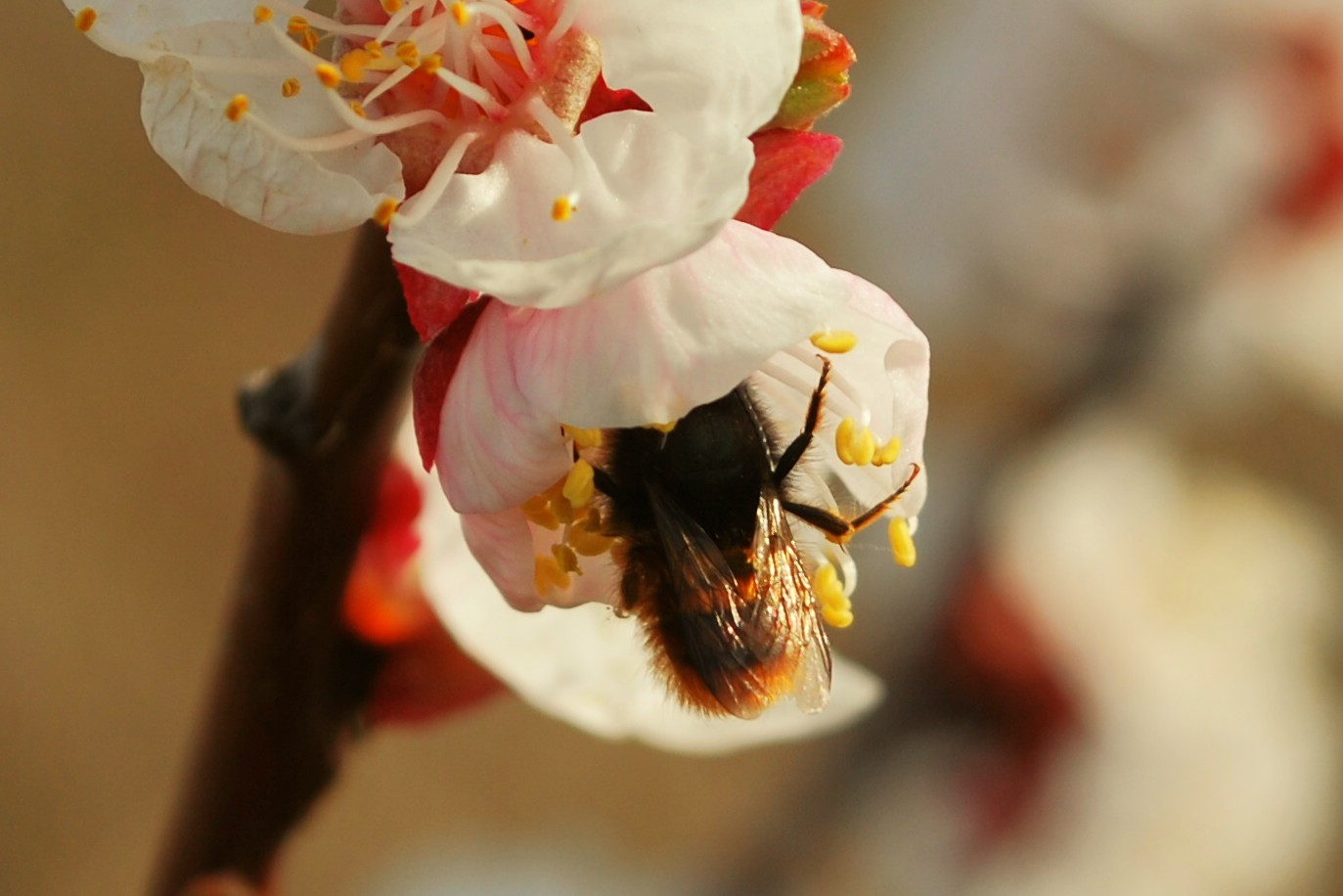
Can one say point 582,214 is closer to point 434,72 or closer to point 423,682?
point 434,72

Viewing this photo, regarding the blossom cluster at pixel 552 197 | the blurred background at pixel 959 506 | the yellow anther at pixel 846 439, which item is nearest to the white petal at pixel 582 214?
the blossom cluster at pixel 552 197

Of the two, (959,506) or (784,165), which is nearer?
(784,165)

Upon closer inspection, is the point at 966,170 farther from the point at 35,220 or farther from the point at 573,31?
the point at 573,31

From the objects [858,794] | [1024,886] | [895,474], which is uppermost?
[895,474]

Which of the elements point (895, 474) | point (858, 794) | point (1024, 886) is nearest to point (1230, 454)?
point (1024, 886)

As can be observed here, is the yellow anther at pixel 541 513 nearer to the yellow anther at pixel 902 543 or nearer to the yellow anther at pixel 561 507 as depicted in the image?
the yellow anther at pixel 561 507

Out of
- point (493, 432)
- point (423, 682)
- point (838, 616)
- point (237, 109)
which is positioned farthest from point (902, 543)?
point (423, 682)
